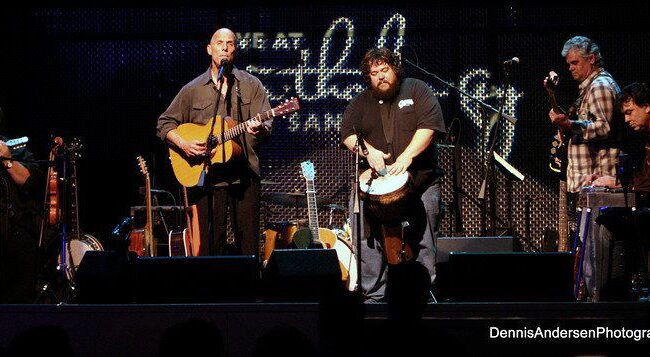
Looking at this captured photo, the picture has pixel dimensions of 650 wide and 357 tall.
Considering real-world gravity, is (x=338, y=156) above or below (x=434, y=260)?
above

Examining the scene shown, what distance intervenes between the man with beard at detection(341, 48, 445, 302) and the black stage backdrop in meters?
2.65

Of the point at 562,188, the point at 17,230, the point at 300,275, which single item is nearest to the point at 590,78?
the point at 562,188

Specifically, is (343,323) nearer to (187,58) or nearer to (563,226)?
(563,226)

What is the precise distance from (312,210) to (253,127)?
163 cm

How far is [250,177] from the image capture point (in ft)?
22.2

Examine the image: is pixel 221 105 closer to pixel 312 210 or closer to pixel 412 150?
pixel 312 210

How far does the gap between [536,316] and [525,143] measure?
5.78 m

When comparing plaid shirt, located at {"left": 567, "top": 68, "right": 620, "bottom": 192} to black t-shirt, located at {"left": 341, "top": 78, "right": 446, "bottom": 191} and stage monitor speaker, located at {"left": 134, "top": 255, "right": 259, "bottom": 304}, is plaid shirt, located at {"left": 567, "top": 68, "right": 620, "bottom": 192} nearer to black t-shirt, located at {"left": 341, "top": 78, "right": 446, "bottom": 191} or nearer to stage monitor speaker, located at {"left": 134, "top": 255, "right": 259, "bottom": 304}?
black t-shirt, located at {"left": 341, "top": 78, "right": 446, "bottom": 191}

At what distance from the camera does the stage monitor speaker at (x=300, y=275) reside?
4809 mm

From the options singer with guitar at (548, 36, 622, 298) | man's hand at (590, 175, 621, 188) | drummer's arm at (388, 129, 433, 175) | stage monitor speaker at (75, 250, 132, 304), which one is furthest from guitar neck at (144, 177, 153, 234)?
man's hand at (590, 175, 621, 188)

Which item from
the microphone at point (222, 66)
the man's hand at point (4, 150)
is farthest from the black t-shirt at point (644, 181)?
the man's hand at point (4, 150)

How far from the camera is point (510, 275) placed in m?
4.60

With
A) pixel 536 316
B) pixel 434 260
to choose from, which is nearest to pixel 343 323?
pixel 536 316

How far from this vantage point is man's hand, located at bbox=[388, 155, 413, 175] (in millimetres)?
5914
